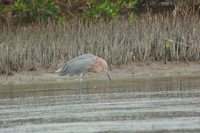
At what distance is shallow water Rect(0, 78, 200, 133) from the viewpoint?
10.9m

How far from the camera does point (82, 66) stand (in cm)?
1872

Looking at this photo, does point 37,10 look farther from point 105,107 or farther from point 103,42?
point 105,107

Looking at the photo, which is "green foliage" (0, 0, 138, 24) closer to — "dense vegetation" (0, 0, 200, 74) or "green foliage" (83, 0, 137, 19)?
"green foliage" (83, 0, 137, 19)

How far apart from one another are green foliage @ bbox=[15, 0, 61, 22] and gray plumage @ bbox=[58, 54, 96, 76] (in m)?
5.05

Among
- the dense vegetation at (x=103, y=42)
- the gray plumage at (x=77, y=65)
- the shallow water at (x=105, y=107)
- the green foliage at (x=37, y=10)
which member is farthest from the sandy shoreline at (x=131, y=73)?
the green foliage at (x=37, y=10)

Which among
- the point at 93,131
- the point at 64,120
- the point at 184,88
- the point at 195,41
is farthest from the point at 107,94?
the point at 195,41

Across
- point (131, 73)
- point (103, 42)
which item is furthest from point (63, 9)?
point (131, 73)

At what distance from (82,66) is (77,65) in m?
0.17

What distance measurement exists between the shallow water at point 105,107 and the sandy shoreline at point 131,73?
3.71 feet

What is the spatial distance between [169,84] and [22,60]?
489 cm

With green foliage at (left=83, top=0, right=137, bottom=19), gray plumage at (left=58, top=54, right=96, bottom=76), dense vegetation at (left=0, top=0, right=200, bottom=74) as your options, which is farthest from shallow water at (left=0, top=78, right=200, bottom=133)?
green foliage at (left=83, top=0, right=137, bottom=19)

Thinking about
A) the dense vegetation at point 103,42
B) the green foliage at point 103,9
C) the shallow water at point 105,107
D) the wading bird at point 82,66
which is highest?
the green foliage at point 103,9

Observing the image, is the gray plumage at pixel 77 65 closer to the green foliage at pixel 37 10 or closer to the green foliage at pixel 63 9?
the green foliage at pixel 63 9

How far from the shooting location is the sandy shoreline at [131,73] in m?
19.5
